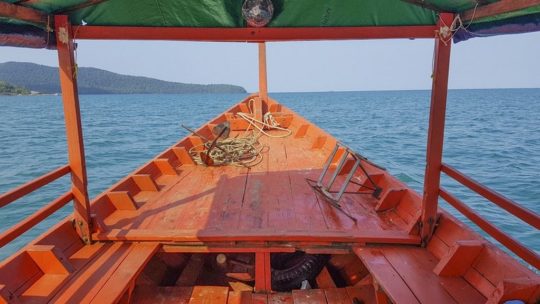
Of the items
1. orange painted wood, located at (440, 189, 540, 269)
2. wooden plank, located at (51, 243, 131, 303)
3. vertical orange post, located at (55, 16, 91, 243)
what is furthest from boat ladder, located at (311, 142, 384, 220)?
vertical orange post, located at (55, 16, 91, 243)

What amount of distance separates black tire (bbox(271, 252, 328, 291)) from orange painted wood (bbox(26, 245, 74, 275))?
175cm

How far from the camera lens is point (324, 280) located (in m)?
3.42

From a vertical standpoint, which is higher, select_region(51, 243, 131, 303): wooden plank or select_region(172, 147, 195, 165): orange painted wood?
select_region(172, 147, 195, 165): orange painted wood

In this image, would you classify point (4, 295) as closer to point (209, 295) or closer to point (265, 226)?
point (209, 295)

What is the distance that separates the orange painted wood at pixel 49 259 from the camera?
2.62m

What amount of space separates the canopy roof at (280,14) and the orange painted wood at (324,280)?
225 cm

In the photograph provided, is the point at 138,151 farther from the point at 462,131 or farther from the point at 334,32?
the point at 462,131

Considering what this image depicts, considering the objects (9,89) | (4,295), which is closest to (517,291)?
(4,295)

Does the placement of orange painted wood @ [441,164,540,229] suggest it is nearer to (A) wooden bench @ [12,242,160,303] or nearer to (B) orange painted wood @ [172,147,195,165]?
(A) wooden bench @ [12,242,160,303]

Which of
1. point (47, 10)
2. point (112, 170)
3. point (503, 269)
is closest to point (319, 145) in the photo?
point (503, 269)

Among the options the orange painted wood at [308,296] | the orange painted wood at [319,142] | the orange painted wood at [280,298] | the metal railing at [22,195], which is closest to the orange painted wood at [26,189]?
the metal railing at [22,195]

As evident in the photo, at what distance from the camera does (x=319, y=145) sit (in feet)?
21.1

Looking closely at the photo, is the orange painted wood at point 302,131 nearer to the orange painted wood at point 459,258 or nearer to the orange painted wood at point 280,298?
the orange painted wood at point 280,298

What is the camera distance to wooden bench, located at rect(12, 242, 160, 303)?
7.93 ft
